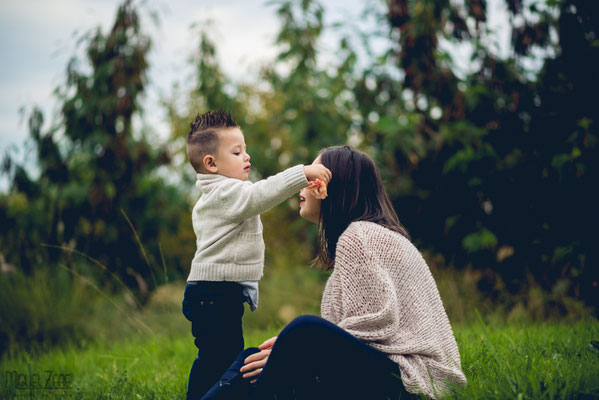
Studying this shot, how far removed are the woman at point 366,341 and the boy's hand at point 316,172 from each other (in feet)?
0.82

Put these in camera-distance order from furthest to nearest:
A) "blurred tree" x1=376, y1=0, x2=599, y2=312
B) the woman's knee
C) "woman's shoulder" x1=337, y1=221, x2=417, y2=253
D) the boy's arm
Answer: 1. "blurred tree" x1=376, y1=0, x2=599, y2=312
2. the boy's arm
3. "woman's shoulder" x1=337, y1=221, x2=417, y2=253
4. the woman's knee

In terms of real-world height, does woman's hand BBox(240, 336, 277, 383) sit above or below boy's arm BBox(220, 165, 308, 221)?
below

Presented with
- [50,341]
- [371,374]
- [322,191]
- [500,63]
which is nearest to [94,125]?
[50,341]

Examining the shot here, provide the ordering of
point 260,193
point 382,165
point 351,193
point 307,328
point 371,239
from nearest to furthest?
point 307,328 → point 371,239 → point 260,193 → point 351,193 → point 382,165

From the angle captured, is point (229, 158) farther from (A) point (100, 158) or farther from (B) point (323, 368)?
(A) point (100, 158)

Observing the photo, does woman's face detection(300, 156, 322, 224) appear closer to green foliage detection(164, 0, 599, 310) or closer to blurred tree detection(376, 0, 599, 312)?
green foliage detection(164, 0, 599, 310)

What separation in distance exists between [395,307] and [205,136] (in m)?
1.21

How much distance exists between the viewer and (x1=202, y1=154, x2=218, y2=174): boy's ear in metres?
2.54

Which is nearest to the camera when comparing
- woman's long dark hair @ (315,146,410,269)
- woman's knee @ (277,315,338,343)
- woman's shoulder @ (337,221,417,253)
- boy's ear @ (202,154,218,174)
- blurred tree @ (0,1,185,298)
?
woman's knee @ (277,315,338,343)

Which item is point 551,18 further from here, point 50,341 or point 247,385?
Answer: point 50,341

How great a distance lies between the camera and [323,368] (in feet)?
6.84

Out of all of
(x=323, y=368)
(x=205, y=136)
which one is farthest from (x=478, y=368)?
(x=205, y=136)

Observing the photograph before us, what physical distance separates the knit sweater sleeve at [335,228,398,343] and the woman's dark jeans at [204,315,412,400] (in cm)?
8
